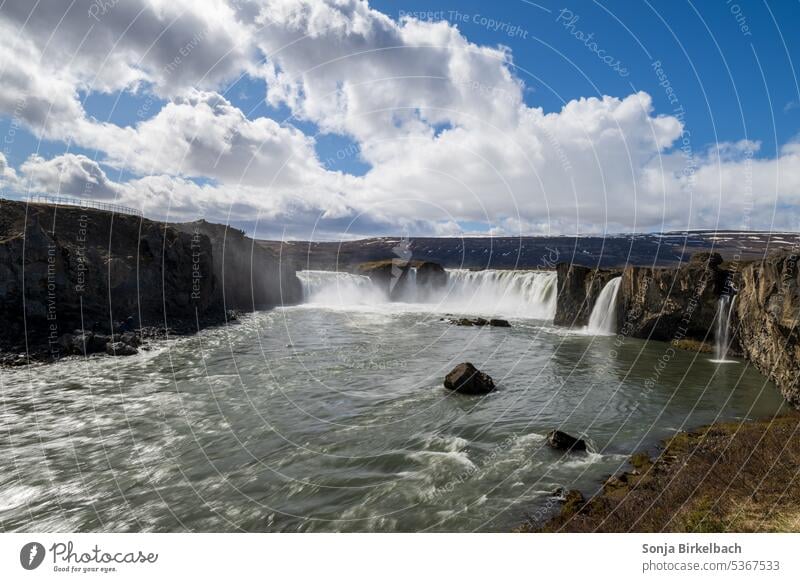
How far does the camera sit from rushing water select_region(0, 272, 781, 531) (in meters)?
10.6

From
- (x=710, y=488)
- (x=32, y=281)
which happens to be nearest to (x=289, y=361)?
(x=32, y=281)

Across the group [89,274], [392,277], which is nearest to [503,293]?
[392,277]

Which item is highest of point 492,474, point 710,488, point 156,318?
point 710,488

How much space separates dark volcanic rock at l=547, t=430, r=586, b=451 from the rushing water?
0.40 meters

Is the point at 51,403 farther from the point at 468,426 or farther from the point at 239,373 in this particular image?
the point at 468,426

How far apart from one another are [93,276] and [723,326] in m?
52.9

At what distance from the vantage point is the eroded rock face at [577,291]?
143ft

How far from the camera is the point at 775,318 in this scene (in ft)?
64.6

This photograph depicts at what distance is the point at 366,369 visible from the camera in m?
25.4

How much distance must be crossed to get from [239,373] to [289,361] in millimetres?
3861

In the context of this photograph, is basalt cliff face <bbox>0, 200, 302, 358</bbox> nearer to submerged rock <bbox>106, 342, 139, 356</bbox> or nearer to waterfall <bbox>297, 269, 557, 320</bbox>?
submerged rock <bbox>106, 342, 139, 356</bbox>

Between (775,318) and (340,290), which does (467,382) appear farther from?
(340,290)

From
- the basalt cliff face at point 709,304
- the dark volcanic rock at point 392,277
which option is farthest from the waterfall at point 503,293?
the dark volcanic rock at point 392,277

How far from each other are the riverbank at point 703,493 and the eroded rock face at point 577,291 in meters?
31.5
